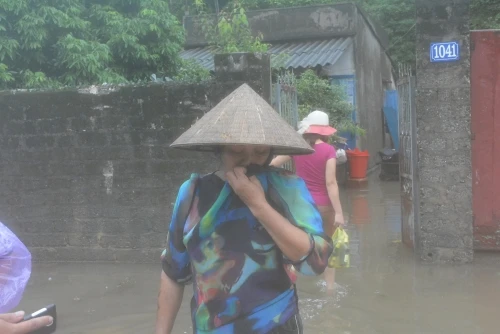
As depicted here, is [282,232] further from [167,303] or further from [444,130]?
[444,130]

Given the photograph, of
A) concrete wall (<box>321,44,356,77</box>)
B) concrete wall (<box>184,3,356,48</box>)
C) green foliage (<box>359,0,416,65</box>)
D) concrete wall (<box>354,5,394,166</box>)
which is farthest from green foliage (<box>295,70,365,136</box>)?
green foliage (<box>359,0,416,65</box>)

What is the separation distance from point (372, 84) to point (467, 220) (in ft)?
33.4

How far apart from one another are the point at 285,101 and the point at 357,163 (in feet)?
20.2

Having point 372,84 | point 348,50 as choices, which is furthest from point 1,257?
point 372,84

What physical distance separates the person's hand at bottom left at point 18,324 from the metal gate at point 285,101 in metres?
4.21

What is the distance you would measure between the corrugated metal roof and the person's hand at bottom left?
10042 millimetres

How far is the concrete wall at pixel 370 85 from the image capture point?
13.7 meters

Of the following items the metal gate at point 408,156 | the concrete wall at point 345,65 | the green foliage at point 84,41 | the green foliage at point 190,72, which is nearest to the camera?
the metal gate at point 408,156

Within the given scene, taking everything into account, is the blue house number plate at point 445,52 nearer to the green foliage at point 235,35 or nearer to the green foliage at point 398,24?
the green foliage at point 235,35

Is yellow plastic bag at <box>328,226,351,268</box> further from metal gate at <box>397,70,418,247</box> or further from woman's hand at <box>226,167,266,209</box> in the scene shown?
woman's hand at <box>226,167,266,209</box>

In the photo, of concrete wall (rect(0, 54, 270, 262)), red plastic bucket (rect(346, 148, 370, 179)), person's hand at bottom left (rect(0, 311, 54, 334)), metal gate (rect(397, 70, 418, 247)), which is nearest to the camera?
person's hand at bottom left (rect(0, 311, 54, 334))

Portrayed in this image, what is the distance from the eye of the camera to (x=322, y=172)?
17.1ft

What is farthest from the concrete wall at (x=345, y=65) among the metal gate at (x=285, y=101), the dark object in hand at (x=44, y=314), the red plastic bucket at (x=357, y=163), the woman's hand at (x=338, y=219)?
the dark object in hand at (x=44, y=314)

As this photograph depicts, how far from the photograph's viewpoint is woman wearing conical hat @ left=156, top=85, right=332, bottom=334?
6.97ft
